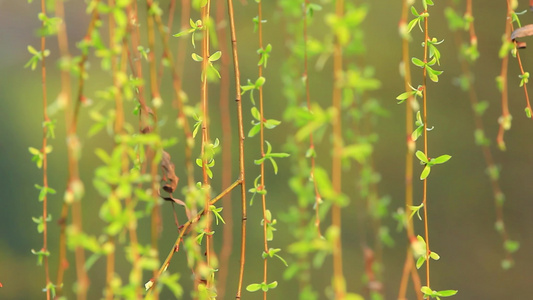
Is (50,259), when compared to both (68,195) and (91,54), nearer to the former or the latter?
(91,54)

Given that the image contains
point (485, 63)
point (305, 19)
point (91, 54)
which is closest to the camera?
point (305, 19)

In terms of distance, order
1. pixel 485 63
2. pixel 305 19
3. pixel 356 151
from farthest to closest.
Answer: pixel 485 63 < pixel 305 19 < pixel 356 151

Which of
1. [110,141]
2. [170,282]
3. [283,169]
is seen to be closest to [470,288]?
[283,169]

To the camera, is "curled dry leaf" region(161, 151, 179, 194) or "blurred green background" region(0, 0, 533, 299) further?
"blurred green background" region(0, 0, 533, 299)

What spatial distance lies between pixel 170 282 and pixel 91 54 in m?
1.32

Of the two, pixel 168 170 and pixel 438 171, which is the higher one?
pixel 168 170

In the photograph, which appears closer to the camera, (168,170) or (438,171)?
(168,170)

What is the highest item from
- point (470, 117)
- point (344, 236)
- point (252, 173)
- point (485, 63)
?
point (485, 63)

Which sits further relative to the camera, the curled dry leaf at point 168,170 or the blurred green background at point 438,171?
the blurred green background at point 438,171

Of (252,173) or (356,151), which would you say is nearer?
(356,151)

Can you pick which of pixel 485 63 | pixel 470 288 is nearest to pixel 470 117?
pixel 485 63

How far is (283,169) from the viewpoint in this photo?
4.90ft

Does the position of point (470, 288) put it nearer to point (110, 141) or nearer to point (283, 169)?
point (283, 169)

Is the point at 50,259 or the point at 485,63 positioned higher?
the point at 485,63
